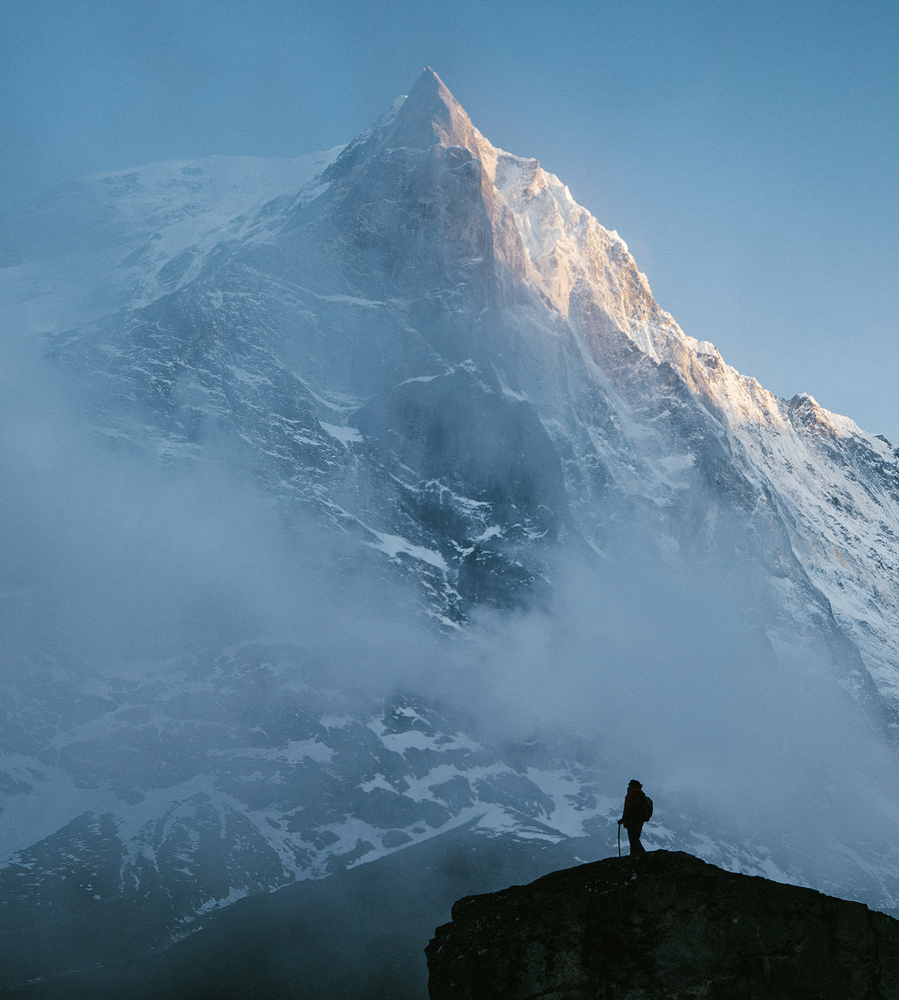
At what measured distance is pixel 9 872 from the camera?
164 meters

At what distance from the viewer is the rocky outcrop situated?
17062 millimetres

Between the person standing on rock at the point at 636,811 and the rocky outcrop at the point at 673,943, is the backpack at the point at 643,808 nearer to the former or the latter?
the person standing on rock at the point at 636,811

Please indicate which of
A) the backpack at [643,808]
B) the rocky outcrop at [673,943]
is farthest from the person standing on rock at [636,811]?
the rocky outcrop at [673,943]

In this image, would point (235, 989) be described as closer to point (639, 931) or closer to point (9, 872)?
point (9, 872)

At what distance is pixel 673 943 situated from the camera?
18.0 m

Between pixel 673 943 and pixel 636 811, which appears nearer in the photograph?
pixel 673 943

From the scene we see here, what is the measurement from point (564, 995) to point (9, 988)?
482 ft

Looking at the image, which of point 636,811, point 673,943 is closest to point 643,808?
point 636,811

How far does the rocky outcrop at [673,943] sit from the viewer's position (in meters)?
17.1

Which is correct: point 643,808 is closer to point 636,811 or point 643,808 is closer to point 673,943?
point 636,811

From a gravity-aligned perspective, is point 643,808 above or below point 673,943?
above

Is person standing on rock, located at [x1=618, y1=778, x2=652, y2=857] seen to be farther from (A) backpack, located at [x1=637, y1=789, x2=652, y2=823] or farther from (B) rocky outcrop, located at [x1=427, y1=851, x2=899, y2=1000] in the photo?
(B) rocky outcrop, located at [x1=427, y1=851, x2=899, y2=1000]

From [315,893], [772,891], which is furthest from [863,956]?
[315,893]

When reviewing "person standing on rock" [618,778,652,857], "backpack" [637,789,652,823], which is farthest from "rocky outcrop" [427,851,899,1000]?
"backpack" [637,789,652,823]
